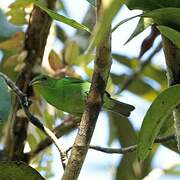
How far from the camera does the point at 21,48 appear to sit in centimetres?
141

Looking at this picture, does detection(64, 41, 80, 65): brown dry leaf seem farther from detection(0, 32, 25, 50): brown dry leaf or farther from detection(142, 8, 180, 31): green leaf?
detection(142, 8, 180, 31): green leaf

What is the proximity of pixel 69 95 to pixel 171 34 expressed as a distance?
0.40m

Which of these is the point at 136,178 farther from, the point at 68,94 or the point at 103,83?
the point at 103,83

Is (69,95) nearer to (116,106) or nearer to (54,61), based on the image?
(116,106)

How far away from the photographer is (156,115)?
800mm

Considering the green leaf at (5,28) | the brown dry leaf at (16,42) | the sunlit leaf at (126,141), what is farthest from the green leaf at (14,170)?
the sunlit leaf at (126,141)

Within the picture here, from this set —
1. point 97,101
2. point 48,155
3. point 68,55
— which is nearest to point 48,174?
point 48,155

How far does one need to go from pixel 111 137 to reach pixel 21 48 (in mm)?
775

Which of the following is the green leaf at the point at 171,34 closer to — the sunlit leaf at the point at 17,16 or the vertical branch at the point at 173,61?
the vertical branch at the point at 173,61

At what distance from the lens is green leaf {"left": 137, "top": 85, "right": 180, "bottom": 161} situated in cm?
78

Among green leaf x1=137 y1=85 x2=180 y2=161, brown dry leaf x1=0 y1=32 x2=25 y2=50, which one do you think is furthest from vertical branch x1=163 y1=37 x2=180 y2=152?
brown dry leaf x1=0 y1=32 x2=25 y2=50

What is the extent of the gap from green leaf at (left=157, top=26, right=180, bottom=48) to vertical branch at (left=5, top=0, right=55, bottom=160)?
594 mm

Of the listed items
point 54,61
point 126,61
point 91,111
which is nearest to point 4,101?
point 91,111

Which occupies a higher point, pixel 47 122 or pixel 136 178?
pixel 47 122
